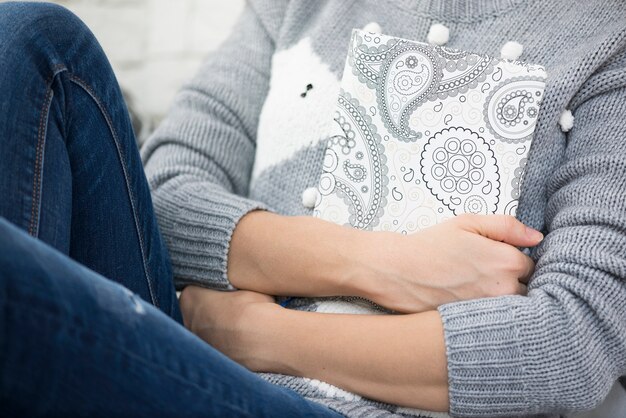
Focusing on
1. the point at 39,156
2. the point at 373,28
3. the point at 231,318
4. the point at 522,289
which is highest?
the point at 373,28

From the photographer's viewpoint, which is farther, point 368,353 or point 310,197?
point 310,197

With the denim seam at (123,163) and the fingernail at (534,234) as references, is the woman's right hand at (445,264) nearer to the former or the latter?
the fingernail at (534,234)

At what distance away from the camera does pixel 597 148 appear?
0.88 m

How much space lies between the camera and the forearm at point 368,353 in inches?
32.7

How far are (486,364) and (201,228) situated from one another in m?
0.39

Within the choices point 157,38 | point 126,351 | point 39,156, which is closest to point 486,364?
point 126,351

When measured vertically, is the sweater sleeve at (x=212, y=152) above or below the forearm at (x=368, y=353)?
above

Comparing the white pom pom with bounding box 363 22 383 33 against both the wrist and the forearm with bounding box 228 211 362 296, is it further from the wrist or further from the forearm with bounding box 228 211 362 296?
the wrist

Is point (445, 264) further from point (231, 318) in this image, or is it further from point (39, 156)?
point (39, 156)

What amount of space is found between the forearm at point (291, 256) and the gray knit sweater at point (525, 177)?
0.03 metres

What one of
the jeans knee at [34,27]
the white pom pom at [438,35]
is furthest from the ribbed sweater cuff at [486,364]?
the jeans knee at [34,27]

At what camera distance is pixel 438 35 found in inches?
38.9

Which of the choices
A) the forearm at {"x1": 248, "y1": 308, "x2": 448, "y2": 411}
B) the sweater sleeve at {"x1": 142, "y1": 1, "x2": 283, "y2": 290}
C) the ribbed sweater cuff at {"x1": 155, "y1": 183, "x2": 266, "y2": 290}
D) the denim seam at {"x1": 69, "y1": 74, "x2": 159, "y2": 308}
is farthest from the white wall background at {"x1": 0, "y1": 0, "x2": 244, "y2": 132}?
the forearm at {"x1": 248, "y1": 308, "x2": 448, "y2": 411}

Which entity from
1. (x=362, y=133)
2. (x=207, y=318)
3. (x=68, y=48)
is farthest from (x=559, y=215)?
(x=68, y=48)
